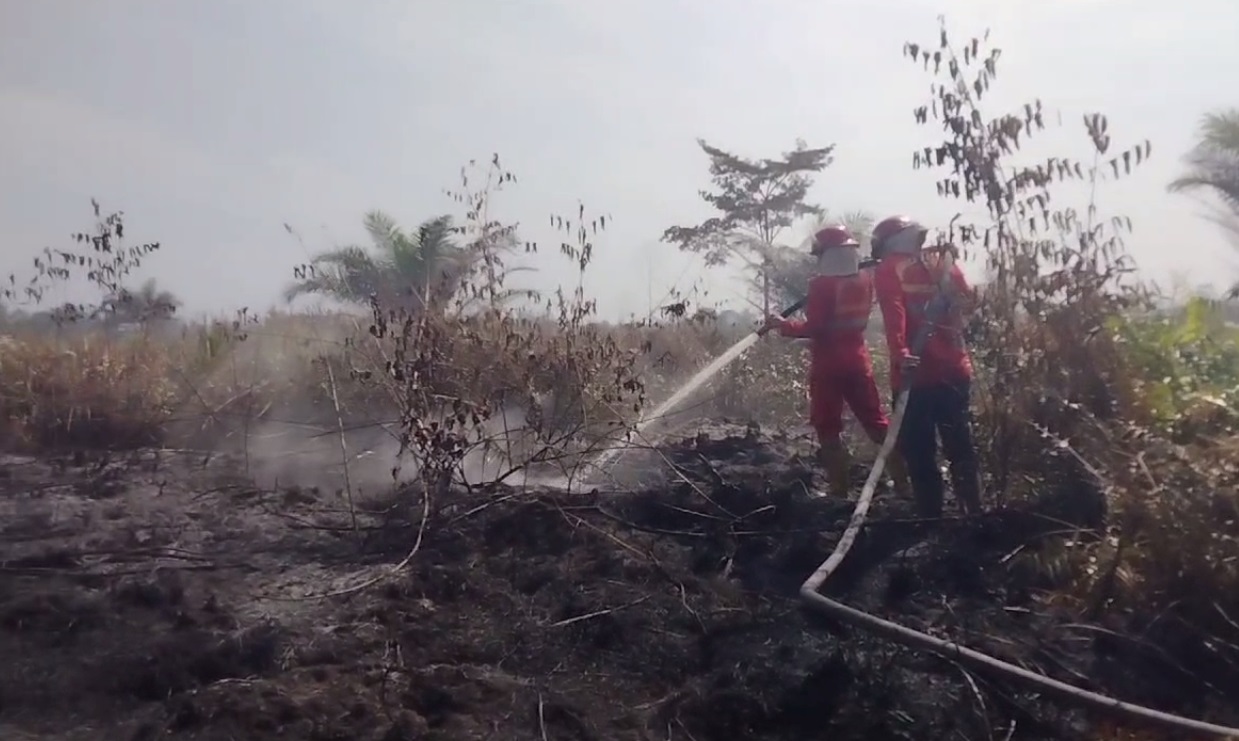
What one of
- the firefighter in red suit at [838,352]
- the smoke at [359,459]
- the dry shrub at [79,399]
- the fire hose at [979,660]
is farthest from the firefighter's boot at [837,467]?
the dry shrub at [79,399]

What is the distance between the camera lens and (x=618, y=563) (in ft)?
16.7

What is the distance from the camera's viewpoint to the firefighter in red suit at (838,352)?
633cm

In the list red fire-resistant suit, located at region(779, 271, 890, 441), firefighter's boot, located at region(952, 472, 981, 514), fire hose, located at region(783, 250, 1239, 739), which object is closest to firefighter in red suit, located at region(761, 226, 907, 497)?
red fire-resistant suit, located at region(779, 271, 890, 441)

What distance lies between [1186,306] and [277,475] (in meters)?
5.87

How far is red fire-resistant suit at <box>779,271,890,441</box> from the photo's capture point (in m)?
6.33

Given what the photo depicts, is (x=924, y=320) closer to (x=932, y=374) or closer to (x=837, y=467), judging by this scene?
(x=932, y=374)

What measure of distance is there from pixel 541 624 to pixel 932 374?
2.59 metres

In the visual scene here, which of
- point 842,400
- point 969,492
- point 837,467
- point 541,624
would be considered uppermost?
point 842,400

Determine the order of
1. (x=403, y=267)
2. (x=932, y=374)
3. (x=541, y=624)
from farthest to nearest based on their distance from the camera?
(x=403, y=267), (x=932, y=374), (x=541, y=624)

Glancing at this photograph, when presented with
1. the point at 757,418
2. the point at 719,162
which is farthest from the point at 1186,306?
the point at 719,162

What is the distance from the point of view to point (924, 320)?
19.4 ft

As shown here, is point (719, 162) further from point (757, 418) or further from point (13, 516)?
point (13, 516)

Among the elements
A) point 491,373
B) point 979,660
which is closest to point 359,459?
point 491,373

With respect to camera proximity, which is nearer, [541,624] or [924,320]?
[541,624]
